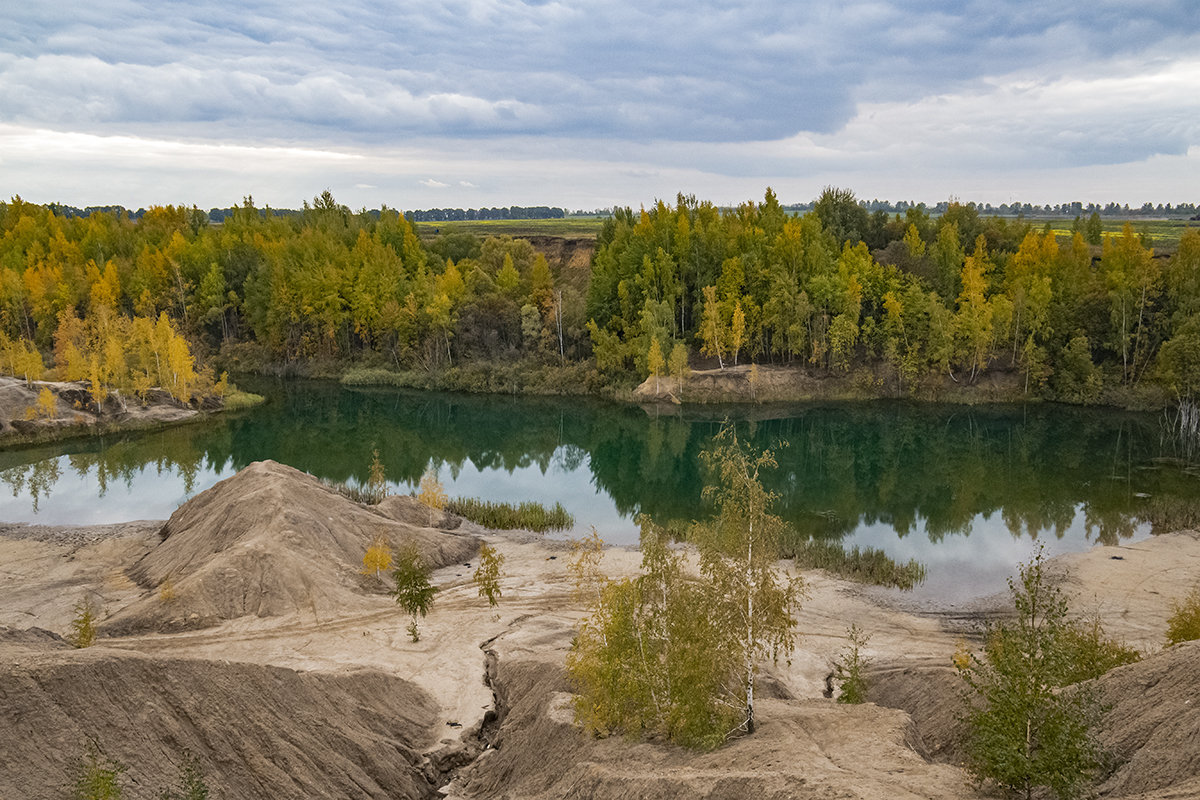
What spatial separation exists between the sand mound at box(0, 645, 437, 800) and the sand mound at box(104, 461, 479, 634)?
872 cm

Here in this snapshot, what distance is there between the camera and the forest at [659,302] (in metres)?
70.6

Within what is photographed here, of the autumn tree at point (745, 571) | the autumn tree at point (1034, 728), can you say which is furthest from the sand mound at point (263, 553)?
the autumn tree at point (1034, 728)

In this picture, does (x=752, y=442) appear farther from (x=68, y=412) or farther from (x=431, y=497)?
(x=68, y=412)

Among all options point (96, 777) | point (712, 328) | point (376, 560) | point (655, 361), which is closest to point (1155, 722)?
point (96, 777)

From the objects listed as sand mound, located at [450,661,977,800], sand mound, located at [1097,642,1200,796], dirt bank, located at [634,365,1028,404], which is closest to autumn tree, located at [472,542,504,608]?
sand mound, located at [450,661,977,800]

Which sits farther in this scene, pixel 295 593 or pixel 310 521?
pixel 310 521

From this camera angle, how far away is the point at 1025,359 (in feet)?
239

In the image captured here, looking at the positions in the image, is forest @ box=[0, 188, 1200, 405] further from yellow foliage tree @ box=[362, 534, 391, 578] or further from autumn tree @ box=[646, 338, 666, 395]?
yellow foliage tree @ box=[362, 534, 391, 578]

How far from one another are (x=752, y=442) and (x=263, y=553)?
130 feet

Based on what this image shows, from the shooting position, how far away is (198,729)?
18.2 metres

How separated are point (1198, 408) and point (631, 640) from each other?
61653 mm

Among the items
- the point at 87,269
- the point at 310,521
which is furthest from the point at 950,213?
the point at 87,269

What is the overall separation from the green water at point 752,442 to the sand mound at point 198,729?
21.7 metres

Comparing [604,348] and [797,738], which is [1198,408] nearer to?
[604,348]
